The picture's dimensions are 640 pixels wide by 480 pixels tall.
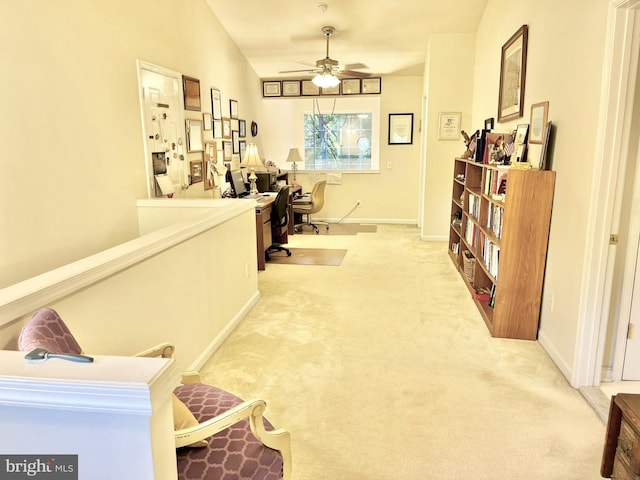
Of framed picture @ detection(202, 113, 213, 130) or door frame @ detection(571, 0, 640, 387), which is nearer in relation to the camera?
door frame @ detection(571, 0, 640, 387)

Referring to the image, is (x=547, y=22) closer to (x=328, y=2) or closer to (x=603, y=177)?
(x=603, y=177)

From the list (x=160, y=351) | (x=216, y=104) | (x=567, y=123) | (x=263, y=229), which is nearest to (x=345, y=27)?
(x=216, y=104)

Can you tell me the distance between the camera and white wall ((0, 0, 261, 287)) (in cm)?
247

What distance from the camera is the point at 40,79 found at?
264 cm

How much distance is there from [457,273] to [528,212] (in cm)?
185

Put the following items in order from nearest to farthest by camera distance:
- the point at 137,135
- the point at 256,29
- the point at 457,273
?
the point at 137,135 → the point at 457,273 → the point at 256,29

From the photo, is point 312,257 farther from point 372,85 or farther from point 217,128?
point 372,85

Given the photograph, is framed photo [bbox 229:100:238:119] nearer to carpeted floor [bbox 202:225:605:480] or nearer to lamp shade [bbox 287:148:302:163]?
lamp shade [bbox 287:148:302:163]

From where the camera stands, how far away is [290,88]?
24.1 feet

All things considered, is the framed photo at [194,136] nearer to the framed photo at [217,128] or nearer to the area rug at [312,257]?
the framed photo at [217,128]

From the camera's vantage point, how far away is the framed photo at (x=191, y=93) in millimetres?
4383

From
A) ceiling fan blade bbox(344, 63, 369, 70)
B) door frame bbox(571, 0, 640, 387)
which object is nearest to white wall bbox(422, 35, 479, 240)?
ceiling fan blade bbox(344, 63, 369, 70)

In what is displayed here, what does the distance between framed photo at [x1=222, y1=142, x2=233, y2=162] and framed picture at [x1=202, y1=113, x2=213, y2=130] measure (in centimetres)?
52

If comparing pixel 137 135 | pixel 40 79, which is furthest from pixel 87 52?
pixel 137 135
